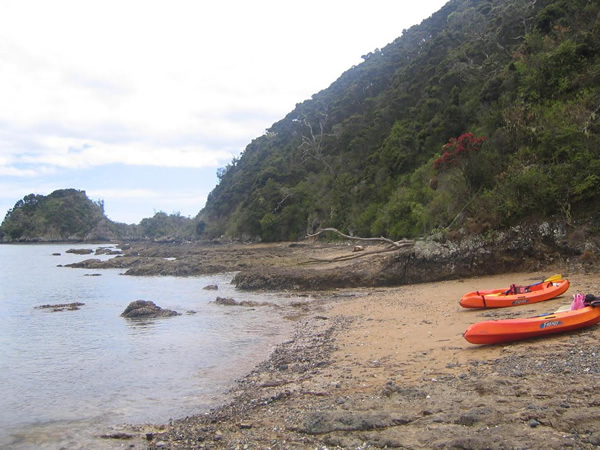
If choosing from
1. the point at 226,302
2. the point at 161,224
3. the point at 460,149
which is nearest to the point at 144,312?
the point at 226,302

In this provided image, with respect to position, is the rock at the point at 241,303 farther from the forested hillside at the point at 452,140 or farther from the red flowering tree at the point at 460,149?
the red flowering tree at the point at 460,149

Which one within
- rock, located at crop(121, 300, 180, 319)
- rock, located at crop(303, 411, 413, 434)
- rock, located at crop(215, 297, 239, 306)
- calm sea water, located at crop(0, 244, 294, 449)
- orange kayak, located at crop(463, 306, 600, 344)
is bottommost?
calm sea water, located at crop(0, 244, 294, 449)

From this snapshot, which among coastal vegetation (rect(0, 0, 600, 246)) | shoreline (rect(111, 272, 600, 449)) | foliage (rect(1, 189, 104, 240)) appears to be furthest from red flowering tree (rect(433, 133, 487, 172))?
foliage (rect(1, 189, 104, 240))

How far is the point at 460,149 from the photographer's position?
790 inches

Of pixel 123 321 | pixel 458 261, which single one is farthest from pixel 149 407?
pixel 458 261

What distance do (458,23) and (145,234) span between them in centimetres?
9178

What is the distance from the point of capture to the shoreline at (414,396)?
3.85 meters

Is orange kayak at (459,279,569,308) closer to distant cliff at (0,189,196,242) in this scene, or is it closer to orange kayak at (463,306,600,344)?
orange kayak at (463,306,600,344)

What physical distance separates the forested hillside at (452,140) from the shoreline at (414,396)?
681 centimetres

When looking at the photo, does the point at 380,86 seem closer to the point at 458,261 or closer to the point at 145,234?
the point at 458,261

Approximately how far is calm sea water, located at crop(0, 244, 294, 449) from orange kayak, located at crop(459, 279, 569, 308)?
4.53m

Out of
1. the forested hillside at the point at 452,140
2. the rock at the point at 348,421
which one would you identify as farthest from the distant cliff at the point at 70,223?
the rock at the point at 348,421

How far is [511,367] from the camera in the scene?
17.8 feet

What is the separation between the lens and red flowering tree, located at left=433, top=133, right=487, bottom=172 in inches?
766
